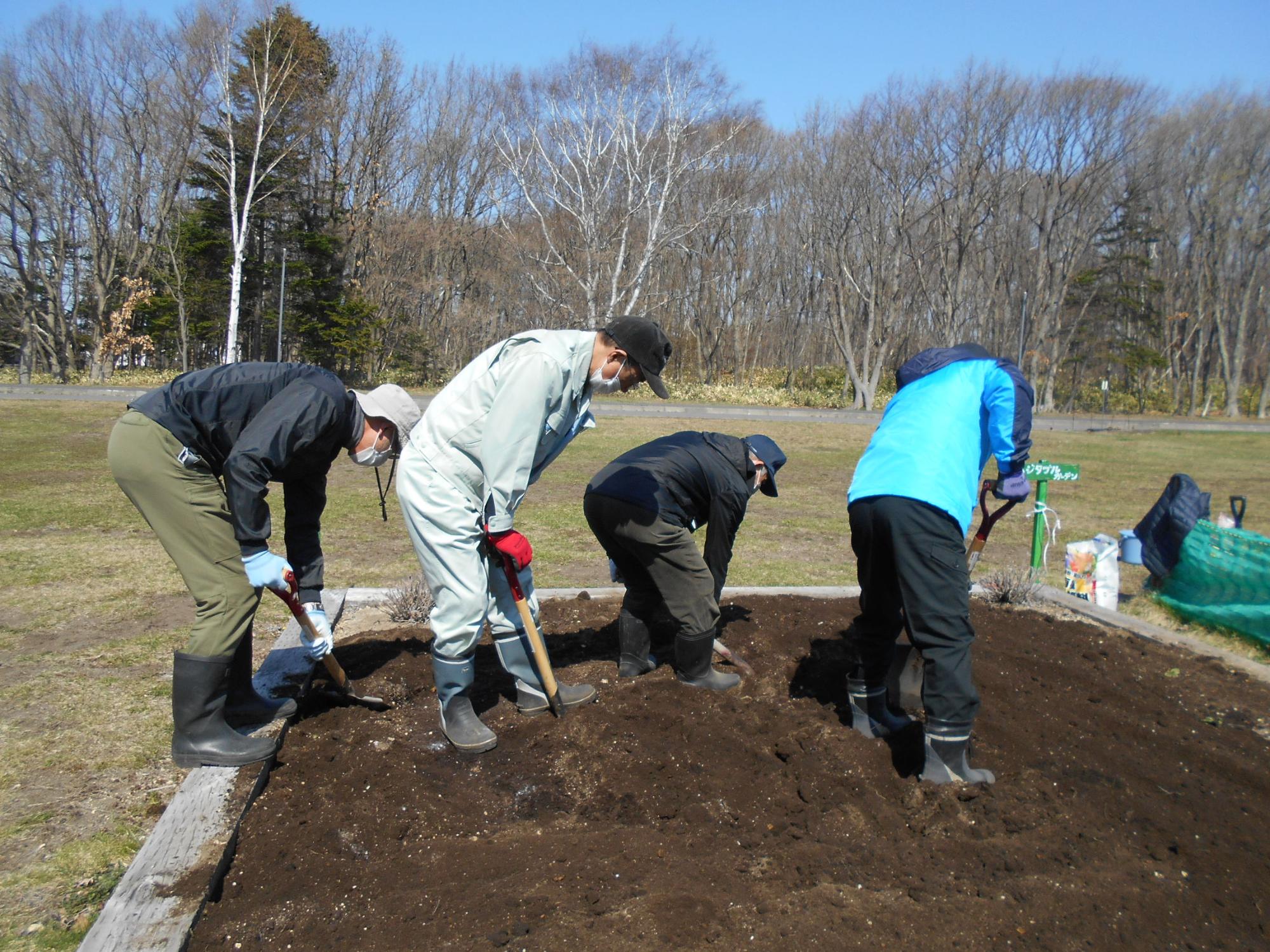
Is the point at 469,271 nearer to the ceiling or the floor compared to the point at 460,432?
nearer to the ceiling

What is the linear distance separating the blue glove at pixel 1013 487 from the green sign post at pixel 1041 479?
1.61 metres

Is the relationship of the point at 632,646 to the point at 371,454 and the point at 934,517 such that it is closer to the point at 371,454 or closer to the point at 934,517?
the point at 371,454

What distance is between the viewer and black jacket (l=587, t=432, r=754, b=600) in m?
3.99

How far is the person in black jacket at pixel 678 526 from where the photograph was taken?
3965 mm

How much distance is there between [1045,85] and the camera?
1161 inches

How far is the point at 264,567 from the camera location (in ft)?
10.3

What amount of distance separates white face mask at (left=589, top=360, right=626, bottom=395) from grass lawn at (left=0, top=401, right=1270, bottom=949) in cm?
213

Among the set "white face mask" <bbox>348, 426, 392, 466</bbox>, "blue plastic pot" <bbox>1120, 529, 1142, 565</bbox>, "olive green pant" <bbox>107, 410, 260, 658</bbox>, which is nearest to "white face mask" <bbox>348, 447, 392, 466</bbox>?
"white face mask" <bbox>348, 426, 392, 466</bbox>

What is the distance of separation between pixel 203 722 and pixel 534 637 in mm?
1234

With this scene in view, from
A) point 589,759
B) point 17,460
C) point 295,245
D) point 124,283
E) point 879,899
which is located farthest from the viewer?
point 295,245

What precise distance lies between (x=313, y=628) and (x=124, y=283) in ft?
90.3

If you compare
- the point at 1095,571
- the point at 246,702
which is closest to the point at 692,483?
the point at 246,702

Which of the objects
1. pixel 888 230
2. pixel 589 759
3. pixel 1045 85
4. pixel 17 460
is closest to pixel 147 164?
pixel 17 460

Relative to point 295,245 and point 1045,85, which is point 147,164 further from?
point 1045,85
